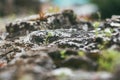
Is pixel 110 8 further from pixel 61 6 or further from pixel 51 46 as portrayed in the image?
pixel 51 46

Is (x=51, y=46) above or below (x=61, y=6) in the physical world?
below

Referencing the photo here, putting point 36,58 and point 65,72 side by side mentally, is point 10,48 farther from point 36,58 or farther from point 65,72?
point 65,72

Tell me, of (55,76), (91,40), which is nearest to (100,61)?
(55,76)

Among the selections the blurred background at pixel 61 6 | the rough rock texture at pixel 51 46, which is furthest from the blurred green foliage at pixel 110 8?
the rough rock texture at pixel 51 46

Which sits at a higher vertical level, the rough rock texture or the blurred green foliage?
the blurred green foliage

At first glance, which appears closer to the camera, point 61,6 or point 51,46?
point 51,46

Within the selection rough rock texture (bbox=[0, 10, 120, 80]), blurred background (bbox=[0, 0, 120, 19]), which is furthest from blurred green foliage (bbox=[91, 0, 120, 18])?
rough rock texture (bbox=[0, 10, 120, 80])

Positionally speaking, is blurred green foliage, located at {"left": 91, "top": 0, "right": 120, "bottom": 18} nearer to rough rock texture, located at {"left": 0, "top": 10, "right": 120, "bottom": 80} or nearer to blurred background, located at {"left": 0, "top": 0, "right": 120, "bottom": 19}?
blurred background, located at {"left": 0, "top": 0, "right": 120, "bottom": 19}

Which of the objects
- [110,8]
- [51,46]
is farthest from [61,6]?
[51,46]

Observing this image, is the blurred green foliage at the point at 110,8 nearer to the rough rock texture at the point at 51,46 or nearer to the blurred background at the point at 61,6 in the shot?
the blurred background at the point at 61,6
